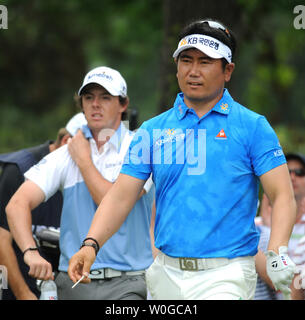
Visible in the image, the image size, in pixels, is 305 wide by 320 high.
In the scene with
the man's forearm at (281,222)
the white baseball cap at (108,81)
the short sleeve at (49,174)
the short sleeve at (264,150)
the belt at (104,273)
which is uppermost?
the white baseball cap at (108,81)

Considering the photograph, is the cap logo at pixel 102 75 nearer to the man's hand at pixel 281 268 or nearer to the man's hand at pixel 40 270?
the man's hand at pixel 40 270

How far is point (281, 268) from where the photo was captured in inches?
152

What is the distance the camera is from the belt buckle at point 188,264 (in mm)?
4266

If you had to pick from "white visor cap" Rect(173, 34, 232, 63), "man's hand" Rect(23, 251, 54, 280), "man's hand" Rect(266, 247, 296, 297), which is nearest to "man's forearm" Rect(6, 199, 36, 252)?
"man's hand" Rect(23, 251, 54, 280)

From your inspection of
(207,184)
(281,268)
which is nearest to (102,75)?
(207,184)

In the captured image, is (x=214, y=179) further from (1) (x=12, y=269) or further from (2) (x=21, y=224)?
(1) (x=12, y=269)

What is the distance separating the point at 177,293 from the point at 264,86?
13928mm

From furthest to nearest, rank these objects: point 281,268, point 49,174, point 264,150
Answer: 1. point 49,174
2. point 264,150
3. point 281,268

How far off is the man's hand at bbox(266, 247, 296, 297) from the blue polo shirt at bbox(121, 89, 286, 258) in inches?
13.8

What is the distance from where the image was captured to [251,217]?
14.1ft

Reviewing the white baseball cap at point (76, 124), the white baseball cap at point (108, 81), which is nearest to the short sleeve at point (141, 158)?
the white baseball cap at point (108, 81)

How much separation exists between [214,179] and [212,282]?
1.92ft
